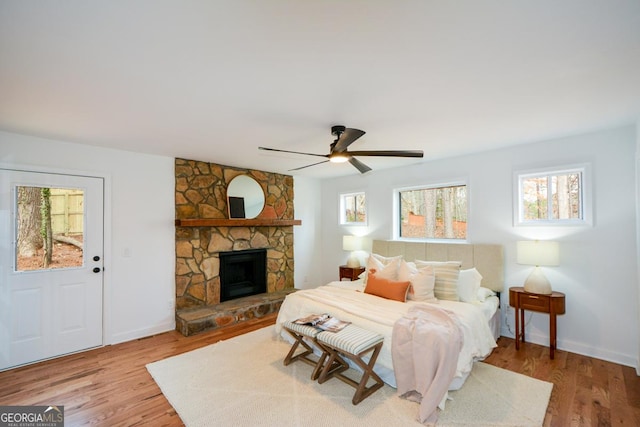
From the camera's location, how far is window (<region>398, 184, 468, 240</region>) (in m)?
4.40

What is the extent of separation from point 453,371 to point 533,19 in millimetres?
2392

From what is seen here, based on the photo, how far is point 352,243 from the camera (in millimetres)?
5402

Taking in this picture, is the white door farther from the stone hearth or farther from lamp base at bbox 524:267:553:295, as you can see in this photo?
lamp base at bbox 524:267:553:295

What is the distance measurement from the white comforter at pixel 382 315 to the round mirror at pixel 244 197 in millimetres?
1967

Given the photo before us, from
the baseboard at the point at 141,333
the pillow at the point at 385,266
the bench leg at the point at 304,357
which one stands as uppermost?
the pillow at the point at 385,266

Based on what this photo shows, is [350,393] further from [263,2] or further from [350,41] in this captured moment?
[263,2]

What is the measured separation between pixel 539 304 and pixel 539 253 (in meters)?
0.57

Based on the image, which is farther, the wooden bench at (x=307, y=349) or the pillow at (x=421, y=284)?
the pillow at (x=421, y=284)

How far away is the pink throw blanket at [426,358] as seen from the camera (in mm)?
2227

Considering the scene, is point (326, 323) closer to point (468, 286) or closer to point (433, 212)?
point (468, 286)

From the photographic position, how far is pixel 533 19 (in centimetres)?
144

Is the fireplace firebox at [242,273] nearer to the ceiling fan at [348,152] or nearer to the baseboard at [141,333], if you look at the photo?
the baseboard at [141,333]

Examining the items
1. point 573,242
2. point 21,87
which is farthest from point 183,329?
point 573,242

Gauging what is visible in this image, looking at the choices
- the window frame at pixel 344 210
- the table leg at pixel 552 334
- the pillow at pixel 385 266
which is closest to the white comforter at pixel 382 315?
the pillow at pixel 385 266
